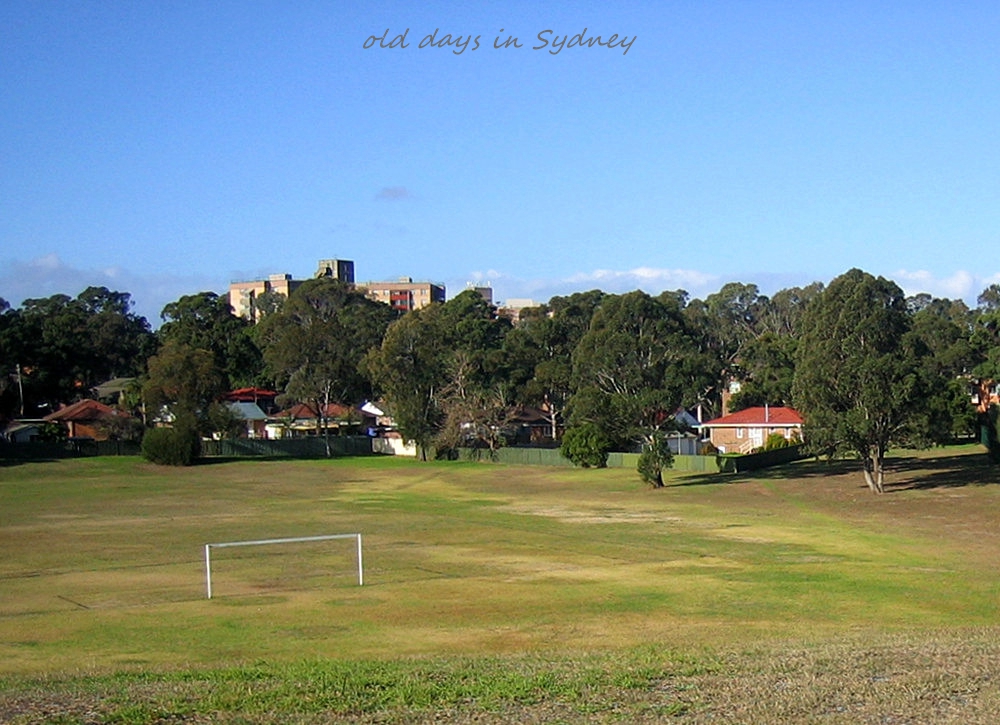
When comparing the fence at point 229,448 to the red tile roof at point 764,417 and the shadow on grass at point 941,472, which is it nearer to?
the red tile roof at point 764,417

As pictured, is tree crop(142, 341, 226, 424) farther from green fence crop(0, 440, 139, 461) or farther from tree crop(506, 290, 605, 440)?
tree crop(506, 290, 605, 440)

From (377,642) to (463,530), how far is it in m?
23.6

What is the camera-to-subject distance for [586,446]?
81.3 m

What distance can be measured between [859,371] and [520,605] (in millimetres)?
32349

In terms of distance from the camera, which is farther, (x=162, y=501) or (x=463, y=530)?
(x=162, y=501)

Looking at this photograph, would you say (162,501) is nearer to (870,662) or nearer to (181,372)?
(181,372)

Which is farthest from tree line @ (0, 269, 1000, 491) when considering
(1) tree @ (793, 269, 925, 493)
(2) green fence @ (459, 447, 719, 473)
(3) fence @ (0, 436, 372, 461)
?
(3) fence @ (0, 436, 372, 461)

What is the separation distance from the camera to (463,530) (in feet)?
149

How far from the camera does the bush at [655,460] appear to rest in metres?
65.8

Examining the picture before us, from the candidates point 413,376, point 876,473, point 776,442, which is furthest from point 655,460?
point 413,376

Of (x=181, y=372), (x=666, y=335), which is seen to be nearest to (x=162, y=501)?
(x=666, y=335)

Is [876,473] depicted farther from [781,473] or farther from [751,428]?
[751,428]

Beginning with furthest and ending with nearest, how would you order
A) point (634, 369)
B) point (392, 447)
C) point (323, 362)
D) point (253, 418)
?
point (253, 418) < point (323, 362) < point (392, 447) < point (634, 369)

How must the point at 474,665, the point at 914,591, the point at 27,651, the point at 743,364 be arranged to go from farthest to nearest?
the point at 743,364 → the point at 914,591 → the point at 27,651 → the point at 474,665
